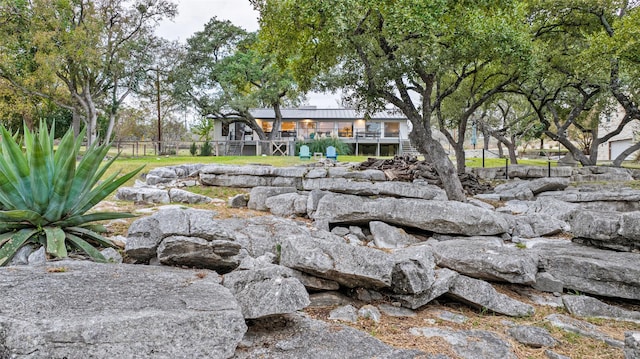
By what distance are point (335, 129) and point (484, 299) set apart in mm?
29895

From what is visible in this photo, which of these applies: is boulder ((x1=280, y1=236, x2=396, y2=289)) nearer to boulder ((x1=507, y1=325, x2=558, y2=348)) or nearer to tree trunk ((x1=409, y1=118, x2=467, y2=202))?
boulder ((x1=507, y1=325, x2=558, y2=348))

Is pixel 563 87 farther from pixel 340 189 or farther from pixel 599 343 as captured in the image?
pixel 599 343

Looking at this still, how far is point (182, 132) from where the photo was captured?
50469mm

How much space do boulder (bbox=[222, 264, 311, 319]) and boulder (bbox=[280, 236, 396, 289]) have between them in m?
0.65

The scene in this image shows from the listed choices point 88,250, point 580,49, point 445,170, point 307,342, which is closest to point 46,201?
point 88,250

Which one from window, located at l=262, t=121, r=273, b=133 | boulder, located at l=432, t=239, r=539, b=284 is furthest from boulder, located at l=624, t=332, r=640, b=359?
window, located at l=262, t=121, r=273, b=133

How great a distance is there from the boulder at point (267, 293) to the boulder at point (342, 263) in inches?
25.7

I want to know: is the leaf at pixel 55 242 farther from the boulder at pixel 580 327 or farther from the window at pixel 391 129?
the window at pixel 391 129

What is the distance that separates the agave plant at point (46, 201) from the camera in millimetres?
3555

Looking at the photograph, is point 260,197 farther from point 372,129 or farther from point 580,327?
point 372,129

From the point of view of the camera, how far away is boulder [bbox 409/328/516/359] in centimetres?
308

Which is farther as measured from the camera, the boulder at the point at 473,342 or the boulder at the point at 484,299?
the boulder at the point at 484,299

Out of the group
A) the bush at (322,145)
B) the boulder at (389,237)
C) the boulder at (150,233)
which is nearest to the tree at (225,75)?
the bush at (322,145)

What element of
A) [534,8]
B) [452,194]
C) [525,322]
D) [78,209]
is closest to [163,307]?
[78,209]
